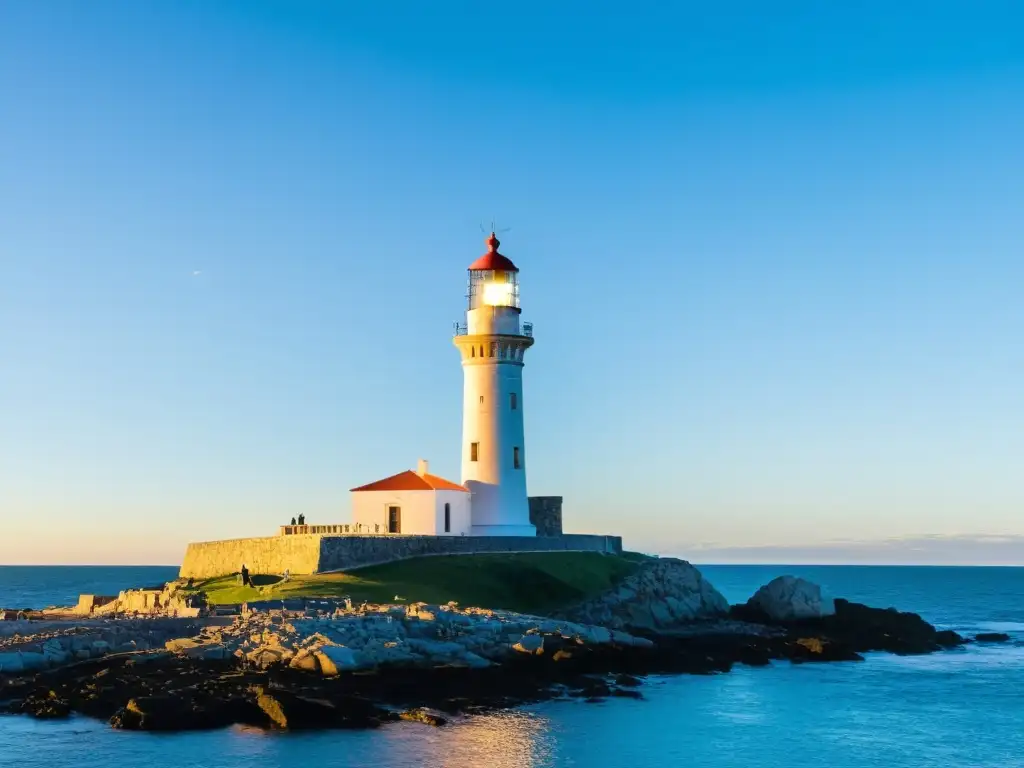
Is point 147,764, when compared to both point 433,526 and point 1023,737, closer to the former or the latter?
point 1023,737

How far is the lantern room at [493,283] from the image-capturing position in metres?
56.5

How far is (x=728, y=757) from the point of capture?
28.6 meters

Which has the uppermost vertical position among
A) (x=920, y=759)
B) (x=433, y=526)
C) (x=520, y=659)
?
(x=433, y=526)

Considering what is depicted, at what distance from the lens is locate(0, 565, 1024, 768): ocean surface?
2575cm

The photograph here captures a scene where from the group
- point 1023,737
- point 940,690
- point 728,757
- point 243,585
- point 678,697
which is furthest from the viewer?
point 243,585

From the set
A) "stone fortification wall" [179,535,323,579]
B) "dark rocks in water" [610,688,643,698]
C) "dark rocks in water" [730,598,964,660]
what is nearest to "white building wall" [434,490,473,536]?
"stone fortification wall" [179,535,323,579]

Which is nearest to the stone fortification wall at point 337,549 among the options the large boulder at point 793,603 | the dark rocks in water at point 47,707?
the large boulder at point 793,603

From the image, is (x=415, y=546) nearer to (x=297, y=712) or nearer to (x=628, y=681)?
(x=628, y=681)

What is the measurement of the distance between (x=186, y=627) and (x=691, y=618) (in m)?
24.2

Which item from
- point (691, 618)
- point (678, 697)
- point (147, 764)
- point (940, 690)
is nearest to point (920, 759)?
point (678, 697)

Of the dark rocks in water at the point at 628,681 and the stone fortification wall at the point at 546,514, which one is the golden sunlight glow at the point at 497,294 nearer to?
the stone fortification wall at the point at 546,514

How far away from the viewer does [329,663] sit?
3173cm

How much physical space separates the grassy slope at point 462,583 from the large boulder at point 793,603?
6.72 m

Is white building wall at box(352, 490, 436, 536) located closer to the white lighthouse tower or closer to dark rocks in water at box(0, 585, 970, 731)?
the white lighthouse tower
